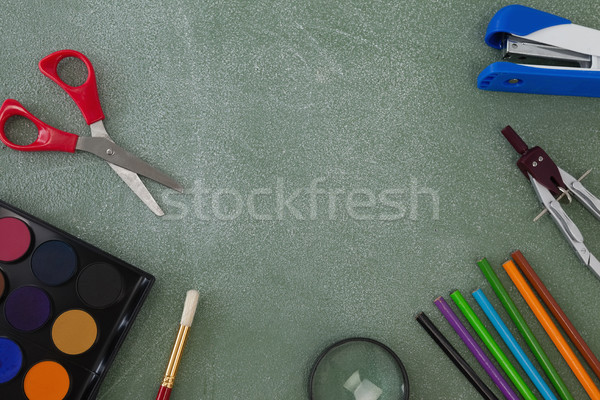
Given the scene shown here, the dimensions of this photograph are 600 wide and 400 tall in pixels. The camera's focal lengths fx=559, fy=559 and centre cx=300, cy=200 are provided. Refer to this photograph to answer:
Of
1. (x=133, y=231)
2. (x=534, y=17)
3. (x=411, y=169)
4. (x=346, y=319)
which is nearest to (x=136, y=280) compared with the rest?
(x=133, y=231)

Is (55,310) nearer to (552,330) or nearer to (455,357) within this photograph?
(455,357)

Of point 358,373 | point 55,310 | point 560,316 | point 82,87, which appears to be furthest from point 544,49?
point 55,310

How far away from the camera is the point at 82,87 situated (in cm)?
75

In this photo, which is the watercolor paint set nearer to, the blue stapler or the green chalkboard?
the green chalkboard

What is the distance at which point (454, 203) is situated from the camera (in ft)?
2.60

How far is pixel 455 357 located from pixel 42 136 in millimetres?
626

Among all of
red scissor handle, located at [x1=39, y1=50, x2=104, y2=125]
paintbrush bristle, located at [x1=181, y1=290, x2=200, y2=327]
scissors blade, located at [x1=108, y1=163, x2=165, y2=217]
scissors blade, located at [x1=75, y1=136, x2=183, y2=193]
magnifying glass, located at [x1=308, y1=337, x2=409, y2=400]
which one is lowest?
magnifying glass, located at [x1=308, y1=337, x2=409, y2=400]

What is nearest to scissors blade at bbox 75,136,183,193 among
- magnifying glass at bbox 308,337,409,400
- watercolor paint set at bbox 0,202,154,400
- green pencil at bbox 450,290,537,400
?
watercolor paint set at bbox 0,202,154,400

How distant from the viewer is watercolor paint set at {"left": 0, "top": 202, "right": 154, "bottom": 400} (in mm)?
699

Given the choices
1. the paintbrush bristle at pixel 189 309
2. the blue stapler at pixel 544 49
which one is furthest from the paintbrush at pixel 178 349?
the blue stapler at pixel 544 49

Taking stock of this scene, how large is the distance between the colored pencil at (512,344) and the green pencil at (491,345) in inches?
0.6

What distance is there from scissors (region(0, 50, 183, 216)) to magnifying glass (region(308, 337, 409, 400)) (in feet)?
1.00

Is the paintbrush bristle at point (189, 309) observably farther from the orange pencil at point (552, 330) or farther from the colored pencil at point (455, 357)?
the orange pencil at point (552, 330)

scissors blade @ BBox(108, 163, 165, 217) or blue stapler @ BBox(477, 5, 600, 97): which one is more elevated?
blue stapler @ BBox(477, 5, 600, 97)
